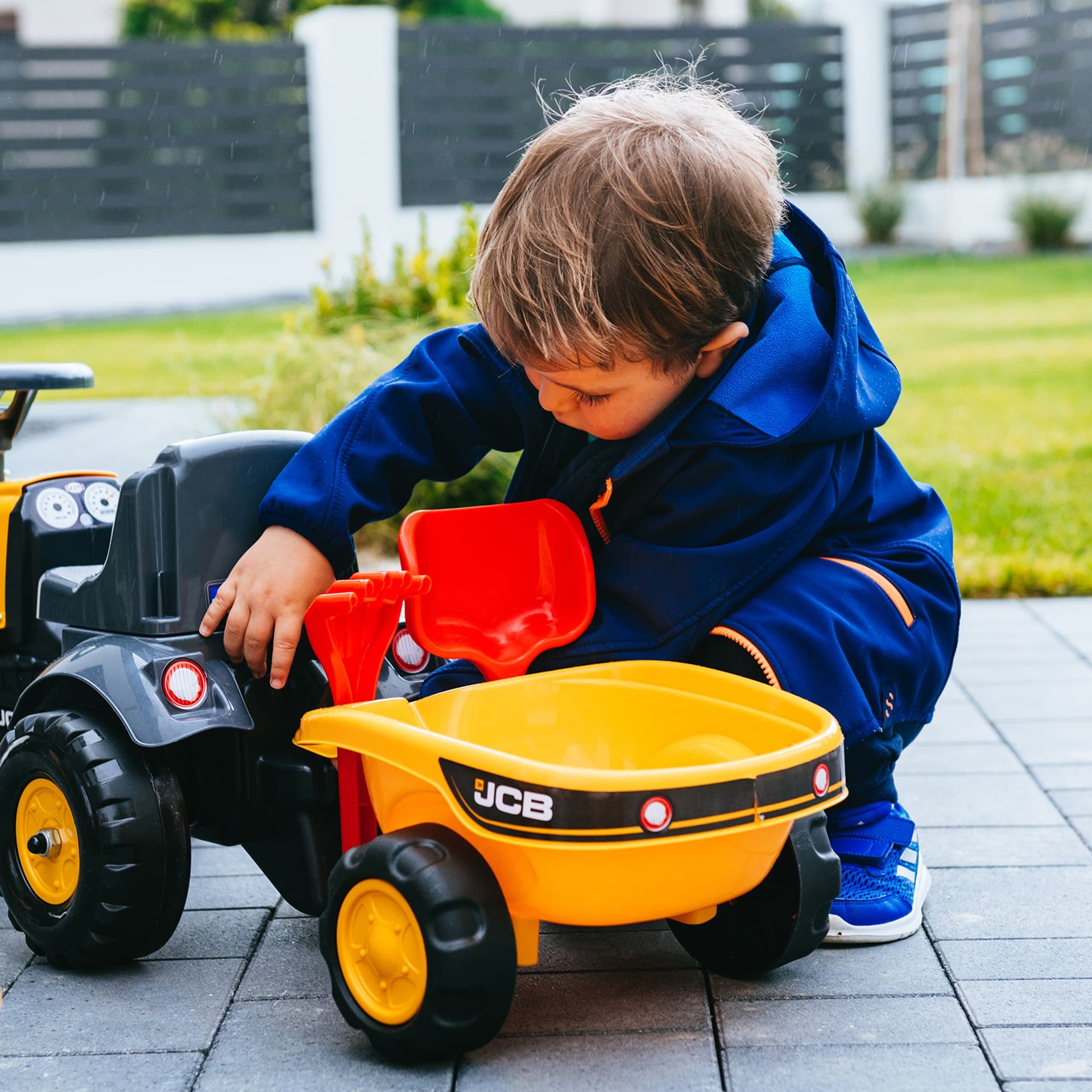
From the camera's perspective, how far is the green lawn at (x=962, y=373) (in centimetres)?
379

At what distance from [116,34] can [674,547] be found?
20.2 m

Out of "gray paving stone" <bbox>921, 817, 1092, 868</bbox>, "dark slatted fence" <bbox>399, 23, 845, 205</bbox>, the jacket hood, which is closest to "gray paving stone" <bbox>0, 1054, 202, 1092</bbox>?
the jacket hood

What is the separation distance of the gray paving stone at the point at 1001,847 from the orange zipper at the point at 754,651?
503 mm

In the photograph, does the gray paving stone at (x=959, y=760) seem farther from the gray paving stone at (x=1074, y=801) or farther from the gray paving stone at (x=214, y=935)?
the gray paving stone at (x=214, y=935)

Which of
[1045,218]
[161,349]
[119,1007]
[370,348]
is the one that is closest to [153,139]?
[161,349]

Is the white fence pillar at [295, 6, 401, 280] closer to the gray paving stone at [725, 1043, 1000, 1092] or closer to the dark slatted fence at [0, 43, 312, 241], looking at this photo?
the dark slatted fence at [0, 43, 312, 241]

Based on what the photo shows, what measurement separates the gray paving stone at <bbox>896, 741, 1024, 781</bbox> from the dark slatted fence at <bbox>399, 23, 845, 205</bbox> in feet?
31.5

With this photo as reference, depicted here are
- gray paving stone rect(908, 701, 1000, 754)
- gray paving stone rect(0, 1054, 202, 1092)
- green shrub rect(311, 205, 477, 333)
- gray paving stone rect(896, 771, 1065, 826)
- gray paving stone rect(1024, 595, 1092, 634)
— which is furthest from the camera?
green shrub rect(311, 205, 477, 333)

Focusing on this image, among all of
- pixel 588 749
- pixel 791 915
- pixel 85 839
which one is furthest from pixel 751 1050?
pixel 85 839

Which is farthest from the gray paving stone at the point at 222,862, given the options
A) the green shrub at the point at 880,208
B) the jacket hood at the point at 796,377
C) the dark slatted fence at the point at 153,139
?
the green shrub at the point at 880,208

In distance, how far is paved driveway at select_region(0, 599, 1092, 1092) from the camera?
1.31m

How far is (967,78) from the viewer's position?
13.5m

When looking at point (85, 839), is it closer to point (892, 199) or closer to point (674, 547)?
point (674, 547)

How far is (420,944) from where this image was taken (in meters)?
1.28
